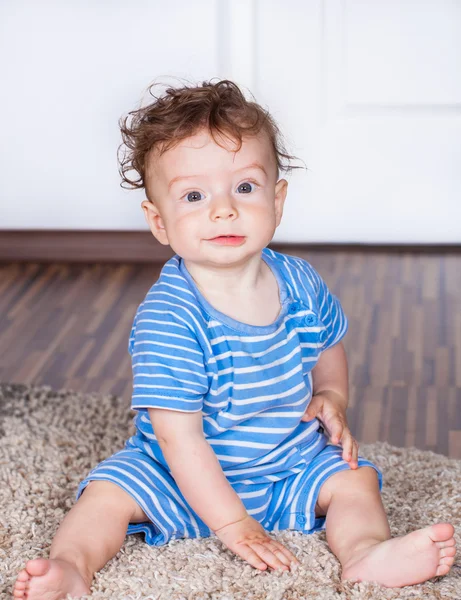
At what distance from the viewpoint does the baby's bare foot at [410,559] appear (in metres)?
0.97

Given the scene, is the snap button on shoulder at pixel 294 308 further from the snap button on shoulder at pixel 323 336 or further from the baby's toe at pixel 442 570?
the baby's toe at pixel 442 570

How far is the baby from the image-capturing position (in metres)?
1.05

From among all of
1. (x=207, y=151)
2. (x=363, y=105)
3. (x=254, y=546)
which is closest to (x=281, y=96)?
Result: (x=363, y=105)

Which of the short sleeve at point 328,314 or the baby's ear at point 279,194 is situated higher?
the baby's ear at point 279,194

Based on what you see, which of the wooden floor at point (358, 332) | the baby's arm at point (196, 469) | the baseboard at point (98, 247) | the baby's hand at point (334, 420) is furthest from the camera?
the baseboard at point (98, 247)

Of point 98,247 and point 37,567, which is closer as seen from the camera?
point 37,567

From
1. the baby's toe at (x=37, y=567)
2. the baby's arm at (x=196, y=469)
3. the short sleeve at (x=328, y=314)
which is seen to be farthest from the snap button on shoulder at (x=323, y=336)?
the baby's toe at (x=37, y=567)

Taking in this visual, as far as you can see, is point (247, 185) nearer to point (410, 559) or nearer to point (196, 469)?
point (196, 469)

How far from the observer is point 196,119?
3.58 ft

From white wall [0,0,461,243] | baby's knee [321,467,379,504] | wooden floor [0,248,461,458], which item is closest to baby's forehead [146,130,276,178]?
baby's knee [321,467,379,504]

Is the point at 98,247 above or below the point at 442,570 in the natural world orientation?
below

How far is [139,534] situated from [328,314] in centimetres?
37

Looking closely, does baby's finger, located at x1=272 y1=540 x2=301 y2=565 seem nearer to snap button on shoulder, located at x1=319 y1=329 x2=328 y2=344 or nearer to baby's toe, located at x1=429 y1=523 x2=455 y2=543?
baby's toe, located at x1=429 y1=523 x2=455 y2=543

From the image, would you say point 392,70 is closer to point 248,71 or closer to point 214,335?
point 248,71
